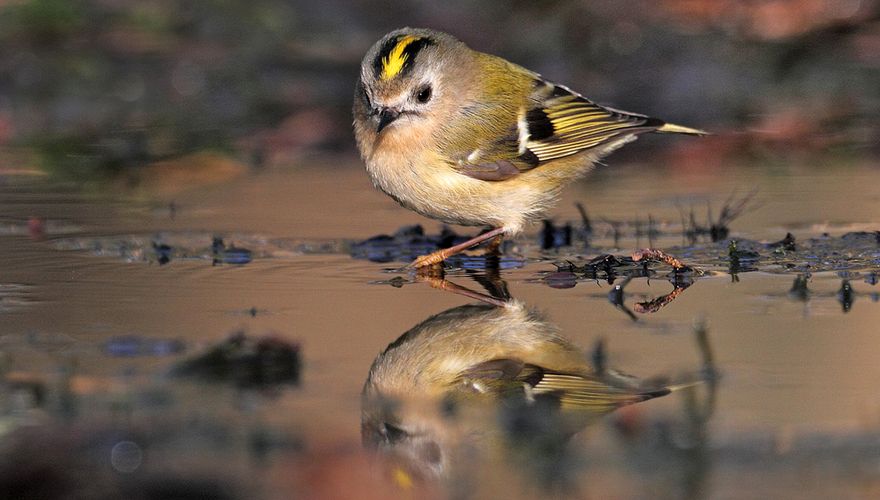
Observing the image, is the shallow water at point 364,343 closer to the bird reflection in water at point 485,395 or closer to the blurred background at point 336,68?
the bird reflection in water at point 485,395

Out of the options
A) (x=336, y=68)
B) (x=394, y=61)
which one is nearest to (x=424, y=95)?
(x=394, y=61)

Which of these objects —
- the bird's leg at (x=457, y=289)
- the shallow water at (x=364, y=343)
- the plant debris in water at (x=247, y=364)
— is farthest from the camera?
the bird's leg at (x=457, y=289)

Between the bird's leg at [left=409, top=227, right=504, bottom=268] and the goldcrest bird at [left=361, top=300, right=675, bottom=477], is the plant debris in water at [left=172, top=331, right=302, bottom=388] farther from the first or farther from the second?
the bird's leg at [left=409, top=227, right=504, bottom=268]

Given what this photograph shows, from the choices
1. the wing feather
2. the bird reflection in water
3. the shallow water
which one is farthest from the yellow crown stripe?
the bird reflection in water

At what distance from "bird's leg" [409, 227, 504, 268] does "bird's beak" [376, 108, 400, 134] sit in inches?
20.3

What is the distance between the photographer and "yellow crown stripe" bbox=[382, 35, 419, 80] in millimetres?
5570

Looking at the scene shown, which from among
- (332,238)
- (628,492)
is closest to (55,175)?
(332,238)

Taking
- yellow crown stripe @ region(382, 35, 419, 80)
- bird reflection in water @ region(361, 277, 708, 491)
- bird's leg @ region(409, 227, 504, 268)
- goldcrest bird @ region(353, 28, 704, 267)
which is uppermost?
yellow crown stripe @ region(382, 35, 419, 80)

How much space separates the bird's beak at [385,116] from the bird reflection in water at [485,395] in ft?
3.76

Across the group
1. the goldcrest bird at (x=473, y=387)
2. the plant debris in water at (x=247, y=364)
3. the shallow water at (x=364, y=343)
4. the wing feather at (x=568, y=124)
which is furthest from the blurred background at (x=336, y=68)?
the plant debris in water at (x=247, y=364)

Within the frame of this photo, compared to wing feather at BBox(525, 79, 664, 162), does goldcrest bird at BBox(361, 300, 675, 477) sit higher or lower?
lower

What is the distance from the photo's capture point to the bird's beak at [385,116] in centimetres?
548

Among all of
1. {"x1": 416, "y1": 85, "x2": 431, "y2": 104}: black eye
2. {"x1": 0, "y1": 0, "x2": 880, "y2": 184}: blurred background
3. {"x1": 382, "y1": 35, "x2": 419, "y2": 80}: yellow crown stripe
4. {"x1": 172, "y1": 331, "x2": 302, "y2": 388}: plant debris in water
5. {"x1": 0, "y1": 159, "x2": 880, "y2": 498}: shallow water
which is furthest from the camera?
{"x1": 0, "y1": 0, "x2": 880, "y2": 184}: blurred background

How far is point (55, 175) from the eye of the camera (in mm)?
8039
